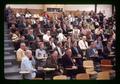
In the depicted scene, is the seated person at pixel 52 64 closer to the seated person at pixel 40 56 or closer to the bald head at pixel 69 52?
the seated person at pixel 40 56

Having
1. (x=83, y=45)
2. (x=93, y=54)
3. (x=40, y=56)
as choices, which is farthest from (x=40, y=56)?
(x=93, y=54)

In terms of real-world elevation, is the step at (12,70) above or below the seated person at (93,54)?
below

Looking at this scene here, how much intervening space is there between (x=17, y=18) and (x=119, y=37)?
4.74ft

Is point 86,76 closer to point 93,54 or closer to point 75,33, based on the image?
point 93,54

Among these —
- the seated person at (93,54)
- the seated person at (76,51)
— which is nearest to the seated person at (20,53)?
the seated person at (76,51)

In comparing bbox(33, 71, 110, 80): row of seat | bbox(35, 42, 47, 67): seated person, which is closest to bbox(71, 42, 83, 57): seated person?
bbox(33, 71, 110, 80): row of seat

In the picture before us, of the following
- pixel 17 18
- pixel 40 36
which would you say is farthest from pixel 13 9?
pixel 40 36

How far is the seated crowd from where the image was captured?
243 inches

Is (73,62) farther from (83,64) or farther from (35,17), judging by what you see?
(35,17)

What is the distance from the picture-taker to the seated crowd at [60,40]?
20.3ft

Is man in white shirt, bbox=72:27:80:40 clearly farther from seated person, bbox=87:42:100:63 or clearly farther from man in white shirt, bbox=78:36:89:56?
seated person, bbox=87:42:100:63

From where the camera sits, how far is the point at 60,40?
6238 millimetres

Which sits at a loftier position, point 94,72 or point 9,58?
point 9,58

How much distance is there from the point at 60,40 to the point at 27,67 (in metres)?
0.59
